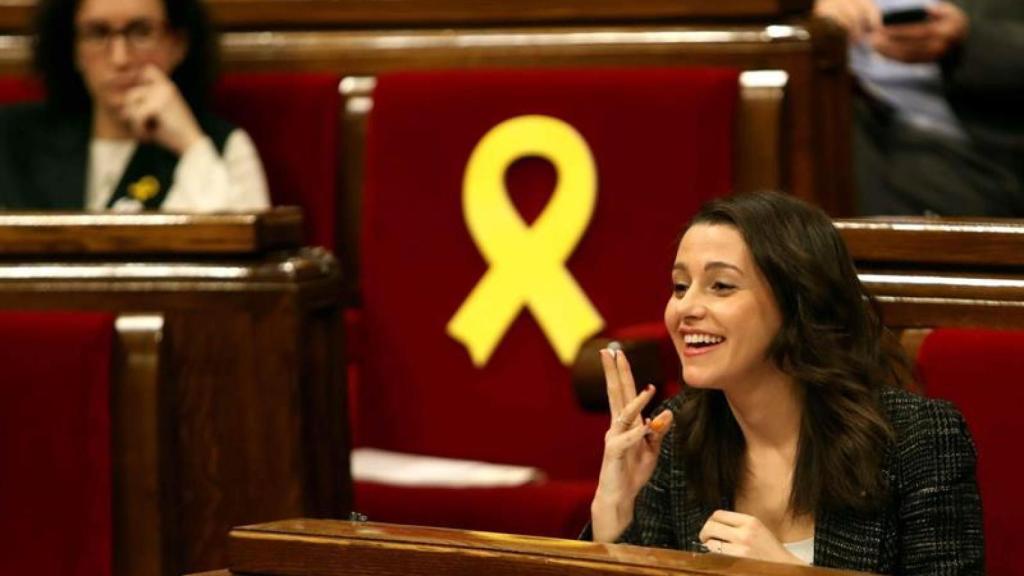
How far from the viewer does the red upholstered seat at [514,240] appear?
1.15m

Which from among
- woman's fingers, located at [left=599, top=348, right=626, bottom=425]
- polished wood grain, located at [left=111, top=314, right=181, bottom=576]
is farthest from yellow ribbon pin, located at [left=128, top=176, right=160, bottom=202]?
woman's fingers, located at [left=599, top=348, right=626, bottom=425]

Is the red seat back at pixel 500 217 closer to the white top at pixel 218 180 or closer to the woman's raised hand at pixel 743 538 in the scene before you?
the white top at pixel 218 180

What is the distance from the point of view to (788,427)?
773 mm

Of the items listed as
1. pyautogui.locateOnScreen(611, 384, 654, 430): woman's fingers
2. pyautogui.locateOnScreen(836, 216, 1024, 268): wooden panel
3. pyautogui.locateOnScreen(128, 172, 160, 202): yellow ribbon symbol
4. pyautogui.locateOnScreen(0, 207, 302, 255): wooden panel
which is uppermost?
pyautogui.locateOnScreen(836, 216, 1024, 268): wooden panel

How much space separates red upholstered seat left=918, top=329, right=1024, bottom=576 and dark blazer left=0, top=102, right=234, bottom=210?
651 mm

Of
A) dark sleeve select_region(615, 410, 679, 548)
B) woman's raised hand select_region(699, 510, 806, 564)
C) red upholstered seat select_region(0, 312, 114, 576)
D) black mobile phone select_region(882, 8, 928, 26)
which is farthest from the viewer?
black mobile phone select_region(882, 8, 928, 26)

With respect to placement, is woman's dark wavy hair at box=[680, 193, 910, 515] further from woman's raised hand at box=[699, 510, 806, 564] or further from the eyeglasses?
the eyeglasses

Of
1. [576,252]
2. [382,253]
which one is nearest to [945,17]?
[576,252]

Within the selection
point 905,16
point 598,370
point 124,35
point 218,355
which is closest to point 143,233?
point 218,355

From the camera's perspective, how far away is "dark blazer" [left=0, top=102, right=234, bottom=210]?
4.31 feet

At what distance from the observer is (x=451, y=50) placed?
50.0 inches

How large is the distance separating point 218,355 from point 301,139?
1.14 ft

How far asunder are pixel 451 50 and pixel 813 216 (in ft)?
1.79

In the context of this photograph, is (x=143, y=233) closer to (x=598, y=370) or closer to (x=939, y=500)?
(x=598, y=370)
